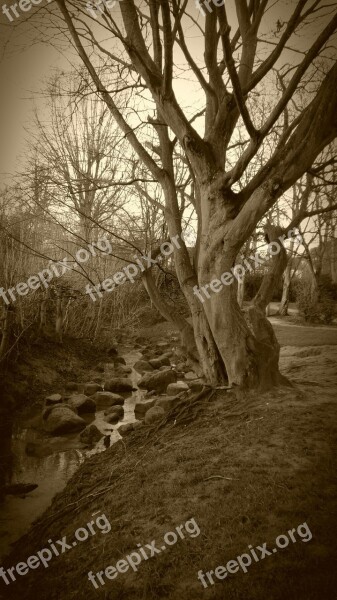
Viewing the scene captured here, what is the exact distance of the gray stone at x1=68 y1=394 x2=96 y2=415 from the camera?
21.8ft

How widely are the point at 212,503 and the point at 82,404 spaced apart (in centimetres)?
441

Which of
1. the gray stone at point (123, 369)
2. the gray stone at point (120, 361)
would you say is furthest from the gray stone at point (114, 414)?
the gray stone at point (120, 361)

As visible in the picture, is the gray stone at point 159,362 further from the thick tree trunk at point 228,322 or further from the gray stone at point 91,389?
the thick tree trunk at point 228,322

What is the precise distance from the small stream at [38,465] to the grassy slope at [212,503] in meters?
0.28

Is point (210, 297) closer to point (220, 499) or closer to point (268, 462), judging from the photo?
point (268, 462)

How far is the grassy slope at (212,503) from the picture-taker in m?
2.09

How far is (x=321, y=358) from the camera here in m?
7.36

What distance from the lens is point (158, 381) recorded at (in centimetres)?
827

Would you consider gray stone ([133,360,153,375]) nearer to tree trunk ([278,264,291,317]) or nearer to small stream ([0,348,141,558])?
small stream ([0,348,141,558])

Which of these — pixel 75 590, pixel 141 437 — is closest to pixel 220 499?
pixel 75 590

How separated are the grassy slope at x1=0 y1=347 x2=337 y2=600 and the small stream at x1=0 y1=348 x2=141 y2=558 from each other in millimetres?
282

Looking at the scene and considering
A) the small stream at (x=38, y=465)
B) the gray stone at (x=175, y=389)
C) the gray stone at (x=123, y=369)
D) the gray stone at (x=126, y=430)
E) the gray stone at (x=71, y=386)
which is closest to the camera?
the small stream at (x=38, y=465)

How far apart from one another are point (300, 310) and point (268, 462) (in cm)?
1453

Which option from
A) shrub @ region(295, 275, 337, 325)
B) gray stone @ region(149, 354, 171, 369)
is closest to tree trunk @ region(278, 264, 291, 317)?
shrub @ region(295, 275, 337, 325)
